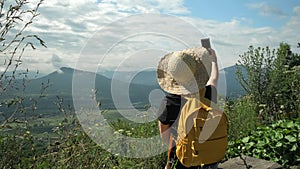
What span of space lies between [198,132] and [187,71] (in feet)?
1.56

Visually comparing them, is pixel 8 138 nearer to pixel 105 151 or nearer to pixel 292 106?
pixel 105 151

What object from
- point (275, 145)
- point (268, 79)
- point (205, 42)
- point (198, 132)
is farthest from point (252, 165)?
point (268, 79)

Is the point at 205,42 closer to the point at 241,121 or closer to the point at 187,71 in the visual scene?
the point at 187,71

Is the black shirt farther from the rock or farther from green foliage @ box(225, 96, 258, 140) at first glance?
green foliage @ box(225, 96, 258, 140)

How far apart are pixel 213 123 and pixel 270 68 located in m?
6.82

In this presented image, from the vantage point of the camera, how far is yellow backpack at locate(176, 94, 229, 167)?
9.30 ft

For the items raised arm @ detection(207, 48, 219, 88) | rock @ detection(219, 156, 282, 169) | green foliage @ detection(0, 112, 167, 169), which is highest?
raised arm @ detection(207, 48, 219, 88)

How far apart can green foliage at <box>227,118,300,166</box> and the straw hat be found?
2431 millimetres

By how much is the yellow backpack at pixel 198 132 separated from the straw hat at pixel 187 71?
12 centimetres

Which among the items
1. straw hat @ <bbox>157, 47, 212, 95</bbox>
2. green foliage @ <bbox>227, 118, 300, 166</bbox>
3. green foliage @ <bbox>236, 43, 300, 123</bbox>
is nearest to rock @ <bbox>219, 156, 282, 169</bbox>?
green foliage @ <bbox>227, 118, 300, 166</bbox>

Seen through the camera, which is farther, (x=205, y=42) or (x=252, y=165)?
(x=252, y=165)

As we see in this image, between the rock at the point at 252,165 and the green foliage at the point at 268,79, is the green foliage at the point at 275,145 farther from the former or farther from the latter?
the green foliage at the point at 268,79

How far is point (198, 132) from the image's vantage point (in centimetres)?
286

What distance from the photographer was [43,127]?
3408mm
